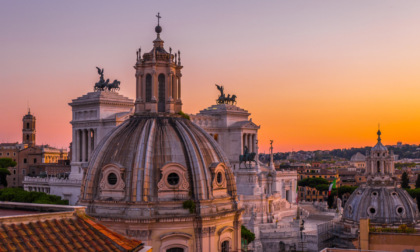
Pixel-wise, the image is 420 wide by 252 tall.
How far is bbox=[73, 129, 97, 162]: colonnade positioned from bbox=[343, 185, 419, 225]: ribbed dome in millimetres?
45762

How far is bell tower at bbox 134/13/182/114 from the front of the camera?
2645cm

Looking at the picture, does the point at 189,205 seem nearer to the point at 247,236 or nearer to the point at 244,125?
the point at 247,236

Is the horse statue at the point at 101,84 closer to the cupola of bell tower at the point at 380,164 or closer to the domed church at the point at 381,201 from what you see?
the cupola of bell tower at the point at 380,164

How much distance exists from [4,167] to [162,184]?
298 ft

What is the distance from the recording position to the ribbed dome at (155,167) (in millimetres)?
23141

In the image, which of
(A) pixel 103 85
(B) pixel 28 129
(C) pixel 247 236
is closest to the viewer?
(C) pixel 247 236

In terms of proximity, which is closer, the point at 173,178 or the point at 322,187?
the point at 173,178

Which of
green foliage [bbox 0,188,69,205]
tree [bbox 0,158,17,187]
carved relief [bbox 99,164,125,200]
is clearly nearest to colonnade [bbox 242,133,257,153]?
green foliage [bbox 0,188,69,205]

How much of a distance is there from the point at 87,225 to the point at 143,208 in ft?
28.4

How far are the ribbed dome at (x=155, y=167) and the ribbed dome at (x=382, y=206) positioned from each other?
2618 cm

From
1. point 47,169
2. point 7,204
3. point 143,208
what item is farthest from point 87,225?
point 47,169

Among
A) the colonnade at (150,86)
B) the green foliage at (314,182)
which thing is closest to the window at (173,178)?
the colonnade at (150,86)

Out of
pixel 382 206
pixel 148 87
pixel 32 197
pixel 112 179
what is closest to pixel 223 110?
pixel 32 197

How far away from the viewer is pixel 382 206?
47.6 m
